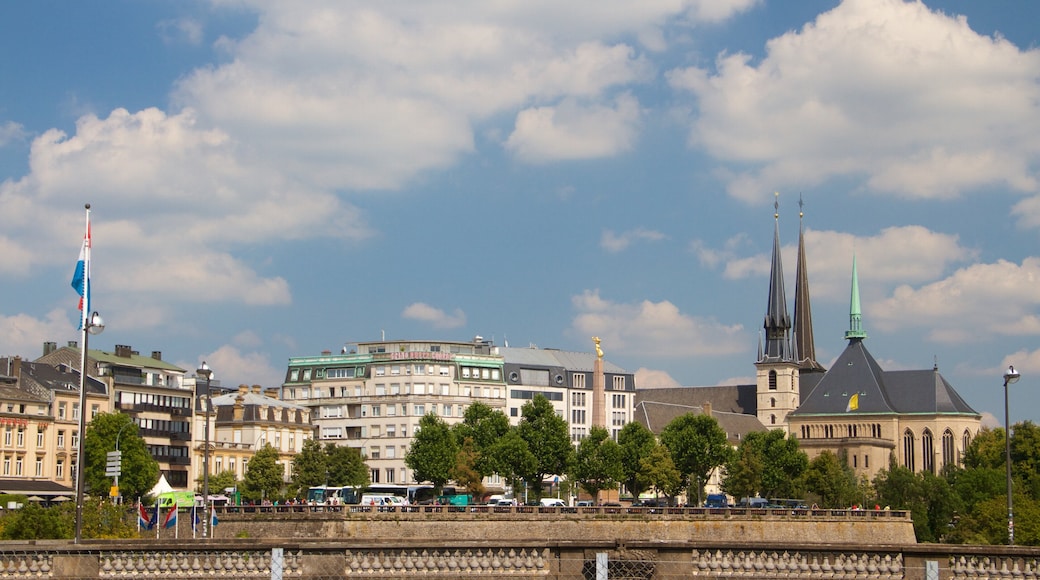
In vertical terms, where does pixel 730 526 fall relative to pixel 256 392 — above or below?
below

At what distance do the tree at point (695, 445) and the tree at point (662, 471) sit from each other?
9.36 ft

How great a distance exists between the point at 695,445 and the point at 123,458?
51.5 m

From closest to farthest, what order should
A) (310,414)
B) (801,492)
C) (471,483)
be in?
(471,483), (801,492), (310,414)

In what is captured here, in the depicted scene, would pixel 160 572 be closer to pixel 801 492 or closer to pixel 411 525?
pixel 411 525

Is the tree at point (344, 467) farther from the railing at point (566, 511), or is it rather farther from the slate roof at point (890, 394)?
the slate roof at point (890, 394)

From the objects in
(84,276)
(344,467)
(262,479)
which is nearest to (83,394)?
(84,276)

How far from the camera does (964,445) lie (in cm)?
18800

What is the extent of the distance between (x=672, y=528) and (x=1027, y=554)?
6519 centimetres

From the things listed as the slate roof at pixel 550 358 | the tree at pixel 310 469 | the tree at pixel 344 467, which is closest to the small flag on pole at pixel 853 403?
the slate roof at pixel 550 358

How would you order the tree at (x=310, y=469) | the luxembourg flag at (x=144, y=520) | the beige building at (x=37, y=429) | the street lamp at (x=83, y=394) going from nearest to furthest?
the street lamp at (x=83, y=394) < the luxembourg flag at (x=144, y=520) < the beige building at (x=37, y=429) < the tree at (x=310, y=469)

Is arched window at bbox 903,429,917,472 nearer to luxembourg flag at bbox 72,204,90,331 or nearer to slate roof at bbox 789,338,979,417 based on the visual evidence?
slate roof at bbox 789,338,979,417

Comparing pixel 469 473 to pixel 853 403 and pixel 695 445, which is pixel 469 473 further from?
pixel 853 403

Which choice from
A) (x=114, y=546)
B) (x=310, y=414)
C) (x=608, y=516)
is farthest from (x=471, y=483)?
(x=114, y=546)

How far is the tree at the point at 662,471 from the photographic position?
11588cm
